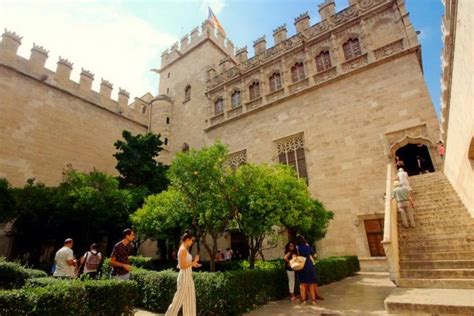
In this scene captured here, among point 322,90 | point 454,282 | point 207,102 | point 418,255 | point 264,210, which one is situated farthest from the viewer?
point 207,102

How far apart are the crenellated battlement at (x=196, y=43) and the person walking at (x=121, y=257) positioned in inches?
823

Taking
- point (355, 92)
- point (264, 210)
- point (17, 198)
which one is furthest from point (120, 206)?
point (355, 92)

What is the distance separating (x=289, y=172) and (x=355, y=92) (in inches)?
294

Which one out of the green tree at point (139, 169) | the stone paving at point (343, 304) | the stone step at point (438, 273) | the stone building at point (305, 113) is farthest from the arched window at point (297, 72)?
the stone step at point (438, 273)

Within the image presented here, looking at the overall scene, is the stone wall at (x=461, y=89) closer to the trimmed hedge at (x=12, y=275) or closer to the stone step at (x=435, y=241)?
the stone step at (x=435, y=241)

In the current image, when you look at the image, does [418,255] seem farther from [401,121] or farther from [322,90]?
[322,90]

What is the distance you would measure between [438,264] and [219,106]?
16.7m

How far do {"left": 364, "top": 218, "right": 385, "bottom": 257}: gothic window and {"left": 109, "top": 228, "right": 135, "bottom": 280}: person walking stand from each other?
10.3m

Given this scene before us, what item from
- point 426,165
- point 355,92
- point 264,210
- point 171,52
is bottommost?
point 264,210

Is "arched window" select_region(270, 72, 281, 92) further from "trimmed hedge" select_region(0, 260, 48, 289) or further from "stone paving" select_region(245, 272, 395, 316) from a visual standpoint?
"trimmed hedge" select_region(0, 260, 48, 289)

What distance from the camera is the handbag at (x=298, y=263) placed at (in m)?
6.19

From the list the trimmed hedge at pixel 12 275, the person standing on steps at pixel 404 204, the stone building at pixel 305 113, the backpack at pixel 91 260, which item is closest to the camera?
the backpack at pixel 91 260

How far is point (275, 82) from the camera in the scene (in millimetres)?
17141

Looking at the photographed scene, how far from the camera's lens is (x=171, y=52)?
25.0 meters
